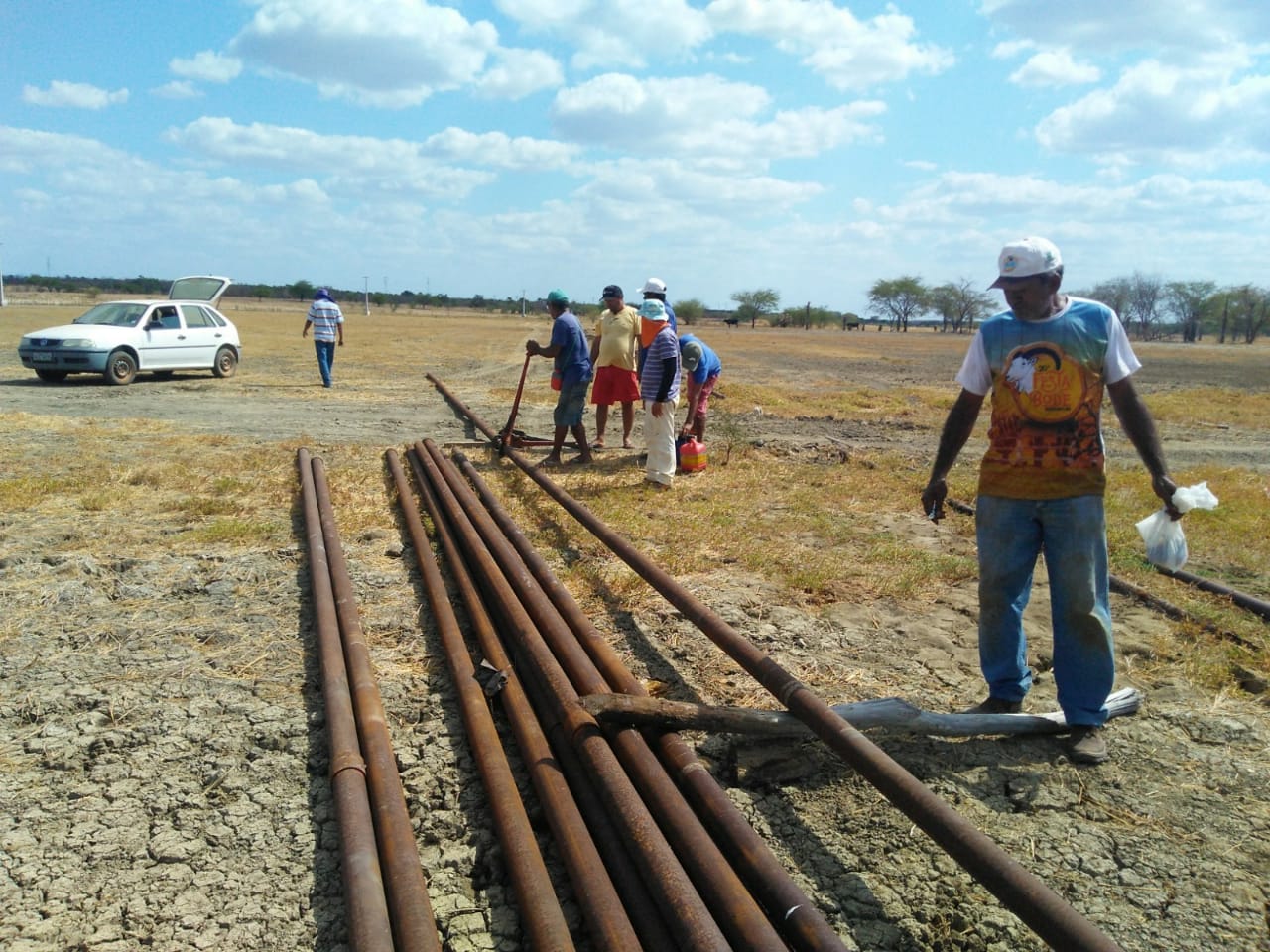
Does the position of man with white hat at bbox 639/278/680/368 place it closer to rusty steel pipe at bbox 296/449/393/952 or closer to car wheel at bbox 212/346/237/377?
rusty steel pipe at bbox 296/449/393/952

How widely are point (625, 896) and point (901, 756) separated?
141 centimetres

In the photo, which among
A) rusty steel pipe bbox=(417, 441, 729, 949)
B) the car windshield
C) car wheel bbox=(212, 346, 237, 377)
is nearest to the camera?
rusty steel pipe bbox=(417, 441, 729, 949)

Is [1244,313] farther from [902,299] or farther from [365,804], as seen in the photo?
[365,804]

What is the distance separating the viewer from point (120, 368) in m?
16.0

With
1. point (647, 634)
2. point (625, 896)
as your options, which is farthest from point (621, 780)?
point (647, 634)

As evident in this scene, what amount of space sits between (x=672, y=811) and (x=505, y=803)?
0.55m

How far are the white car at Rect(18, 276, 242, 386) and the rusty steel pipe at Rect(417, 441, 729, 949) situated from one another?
14.0m

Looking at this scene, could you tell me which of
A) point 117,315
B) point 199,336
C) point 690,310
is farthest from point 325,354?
point 690,310

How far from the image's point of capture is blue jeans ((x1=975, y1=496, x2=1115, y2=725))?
3.53 meters

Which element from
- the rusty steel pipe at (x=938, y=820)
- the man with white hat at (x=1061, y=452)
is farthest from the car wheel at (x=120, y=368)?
the man with white hat at (x=1061, y=452)

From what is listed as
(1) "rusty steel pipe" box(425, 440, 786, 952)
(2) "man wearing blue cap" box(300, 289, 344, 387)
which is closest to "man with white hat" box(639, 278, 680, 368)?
(1) "rusty steel pipe" box(425, 440, 786, 952)

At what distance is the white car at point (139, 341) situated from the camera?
50.8 ft

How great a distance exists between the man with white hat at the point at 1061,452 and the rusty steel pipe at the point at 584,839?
74.9 inches

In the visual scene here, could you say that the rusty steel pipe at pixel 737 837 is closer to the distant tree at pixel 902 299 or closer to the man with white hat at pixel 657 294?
the man with white hat at pixel 657 294
